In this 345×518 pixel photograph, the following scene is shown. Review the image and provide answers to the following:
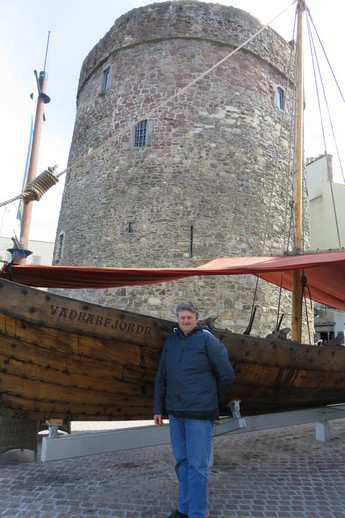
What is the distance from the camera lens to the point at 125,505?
327cm

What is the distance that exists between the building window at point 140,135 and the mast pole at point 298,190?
4492 mm

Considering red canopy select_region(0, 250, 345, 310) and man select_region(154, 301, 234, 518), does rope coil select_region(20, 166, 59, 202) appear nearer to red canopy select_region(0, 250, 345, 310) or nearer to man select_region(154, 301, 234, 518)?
red canopy select_region(0, 250, 345, 310)

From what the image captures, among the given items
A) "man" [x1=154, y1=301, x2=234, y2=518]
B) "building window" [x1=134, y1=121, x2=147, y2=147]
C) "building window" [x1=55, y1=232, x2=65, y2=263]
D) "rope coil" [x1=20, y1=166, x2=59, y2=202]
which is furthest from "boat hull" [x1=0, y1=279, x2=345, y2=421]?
"building window" [x1=55, y1=232, x2=65, y2=263]

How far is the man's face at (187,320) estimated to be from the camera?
310 cm

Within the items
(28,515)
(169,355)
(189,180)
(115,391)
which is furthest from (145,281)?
(189,180)

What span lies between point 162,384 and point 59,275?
1971mm

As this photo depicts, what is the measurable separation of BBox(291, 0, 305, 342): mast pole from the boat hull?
2.31 m

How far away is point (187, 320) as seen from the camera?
3.10 metres

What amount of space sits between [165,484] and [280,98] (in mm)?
11983

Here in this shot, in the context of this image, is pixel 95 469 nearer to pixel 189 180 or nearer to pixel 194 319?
pixel 194 319

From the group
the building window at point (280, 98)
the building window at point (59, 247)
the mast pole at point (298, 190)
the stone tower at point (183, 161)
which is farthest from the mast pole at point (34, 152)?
the building window at point (280, 98)

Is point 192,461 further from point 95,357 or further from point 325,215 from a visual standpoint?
point 325,215

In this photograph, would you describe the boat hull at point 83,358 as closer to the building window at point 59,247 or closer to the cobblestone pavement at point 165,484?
the cobblestone pavement at point 165,484

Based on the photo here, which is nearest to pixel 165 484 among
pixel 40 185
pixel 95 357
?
pixel 95 357
